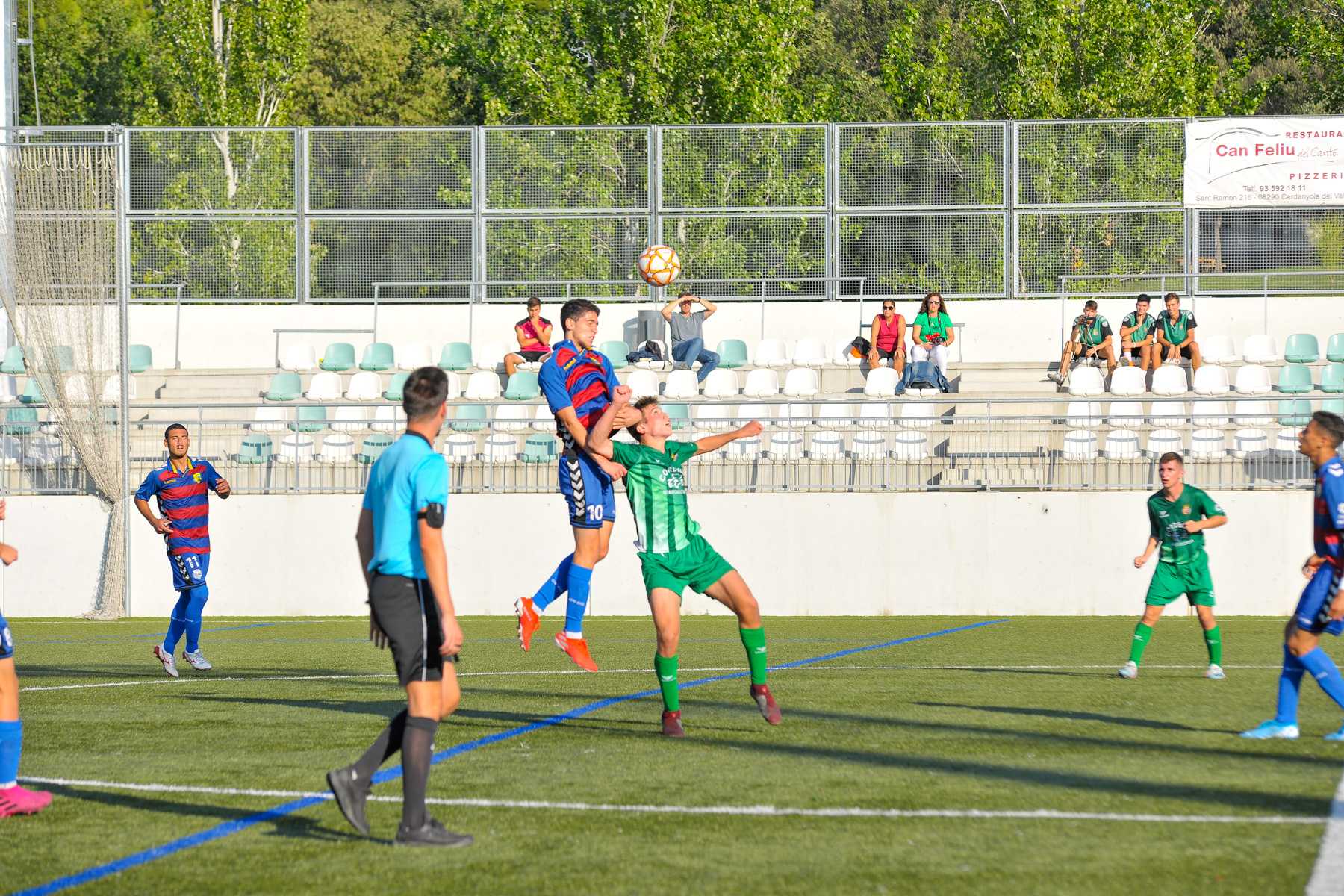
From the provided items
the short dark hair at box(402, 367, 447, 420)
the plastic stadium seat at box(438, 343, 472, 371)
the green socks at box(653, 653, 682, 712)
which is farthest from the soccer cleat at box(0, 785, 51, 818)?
the plastic stadium seat at box(438, 343, 472, 371)

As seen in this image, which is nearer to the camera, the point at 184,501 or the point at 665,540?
the point at 665,540

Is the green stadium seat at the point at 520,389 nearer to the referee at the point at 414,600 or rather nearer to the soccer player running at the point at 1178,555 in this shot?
the soccer player running at the point at 1178,555

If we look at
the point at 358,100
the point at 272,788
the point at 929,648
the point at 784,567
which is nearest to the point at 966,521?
the point at 784,567

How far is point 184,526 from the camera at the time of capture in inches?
423

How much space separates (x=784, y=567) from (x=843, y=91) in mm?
29363

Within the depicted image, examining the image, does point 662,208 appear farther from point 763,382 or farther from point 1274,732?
point 1274,732

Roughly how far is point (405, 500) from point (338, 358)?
18.1 metres

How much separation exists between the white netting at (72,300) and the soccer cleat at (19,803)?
11.8 meters

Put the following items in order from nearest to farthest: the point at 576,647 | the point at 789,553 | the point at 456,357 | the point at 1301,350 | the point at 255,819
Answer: the point at 255,819 → the point at 576,647 → the point at 789,553 → the point at 1301,350 → the point at 456,357

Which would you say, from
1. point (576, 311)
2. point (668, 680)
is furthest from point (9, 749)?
point (576, 311)

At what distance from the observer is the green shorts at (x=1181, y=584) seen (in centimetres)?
970

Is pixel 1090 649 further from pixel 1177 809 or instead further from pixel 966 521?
pixel 1177 809

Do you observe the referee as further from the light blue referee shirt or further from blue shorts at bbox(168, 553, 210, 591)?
blue shorts at bbox(168, 553, 210, 591)

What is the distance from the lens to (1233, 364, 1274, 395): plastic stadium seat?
64.0 ft
